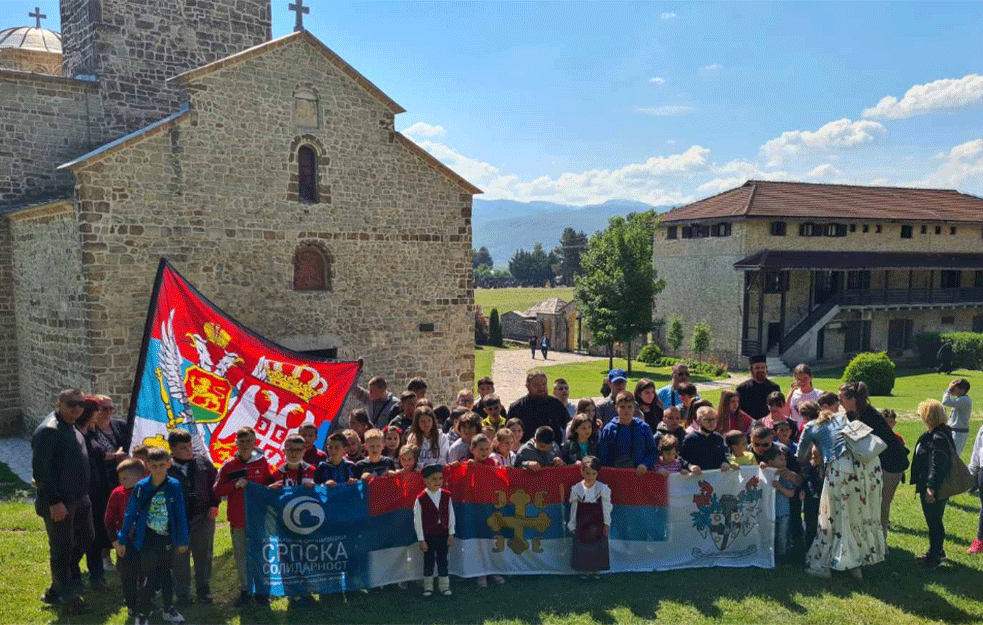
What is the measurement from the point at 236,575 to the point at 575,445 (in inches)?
155

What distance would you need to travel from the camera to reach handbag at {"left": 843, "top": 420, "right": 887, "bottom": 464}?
674 centimetres

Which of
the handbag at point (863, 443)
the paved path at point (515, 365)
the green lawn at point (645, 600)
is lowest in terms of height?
the paved path at point (515, 365)

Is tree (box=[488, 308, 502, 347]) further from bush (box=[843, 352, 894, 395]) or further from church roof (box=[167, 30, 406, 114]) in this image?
church roof (box=[167, 30, 406, 114])

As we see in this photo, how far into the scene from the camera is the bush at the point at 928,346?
32.1m

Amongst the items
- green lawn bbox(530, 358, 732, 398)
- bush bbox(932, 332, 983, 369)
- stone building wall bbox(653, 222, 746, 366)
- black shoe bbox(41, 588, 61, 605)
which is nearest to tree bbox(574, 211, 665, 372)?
green lawn bbox(530, 358, 732, 398)

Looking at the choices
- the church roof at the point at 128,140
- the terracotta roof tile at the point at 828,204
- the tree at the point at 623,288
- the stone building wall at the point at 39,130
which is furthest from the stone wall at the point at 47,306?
the terracotta roof tile at the point at 828,204

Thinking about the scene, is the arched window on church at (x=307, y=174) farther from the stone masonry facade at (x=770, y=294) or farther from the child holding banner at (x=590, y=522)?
the stone masonry facade at (x=770, y=294)

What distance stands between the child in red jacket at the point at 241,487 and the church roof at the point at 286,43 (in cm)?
804

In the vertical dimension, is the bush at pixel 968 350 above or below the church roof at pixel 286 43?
below

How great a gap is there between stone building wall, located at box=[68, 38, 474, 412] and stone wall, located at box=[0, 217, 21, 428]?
16.2 feet

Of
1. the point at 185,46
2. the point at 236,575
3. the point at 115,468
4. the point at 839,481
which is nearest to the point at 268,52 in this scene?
the point at 185,46

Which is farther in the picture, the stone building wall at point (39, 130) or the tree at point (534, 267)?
the tree at point (534, 267)

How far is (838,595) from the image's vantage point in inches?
259

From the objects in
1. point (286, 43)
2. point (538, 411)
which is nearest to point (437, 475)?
point (538, 411)
